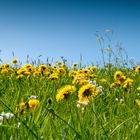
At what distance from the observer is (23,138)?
74.7 inches

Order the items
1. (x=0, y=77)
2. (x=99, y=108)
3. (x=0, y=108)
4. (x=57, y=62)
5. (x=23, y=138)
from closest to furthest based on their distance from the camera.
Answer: (x=23, y=138) < (x=0, y=108) < (x=99, y=108) < (x=0, y=77) < (x=57, y=62)

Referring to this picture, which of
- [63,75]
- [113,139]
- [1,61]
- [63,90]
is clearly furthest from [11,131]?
[1,61]

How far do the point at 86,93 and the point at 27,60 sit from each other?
19.6 feet

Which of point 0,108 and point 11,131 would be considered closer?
point 11,131

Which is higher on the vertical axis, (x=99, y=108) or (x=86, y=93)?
(x=86, y=93)

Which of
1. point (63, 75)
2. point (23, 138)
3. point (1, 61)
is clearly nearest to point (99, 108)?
point (23, 138)

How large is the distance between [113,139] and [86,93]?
313 mm

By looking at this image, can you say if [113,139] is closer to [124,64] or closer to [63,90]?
[63,90]

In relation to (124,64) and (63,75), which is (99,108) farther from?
(124,64)

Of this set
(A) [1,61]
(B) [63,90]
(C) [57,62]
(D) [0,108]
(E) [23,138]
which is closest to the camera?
(E) [23,138]

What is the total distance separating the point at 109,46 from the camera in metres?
7.72

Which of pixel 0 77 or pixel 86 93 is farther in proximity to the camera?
pixel 0 77

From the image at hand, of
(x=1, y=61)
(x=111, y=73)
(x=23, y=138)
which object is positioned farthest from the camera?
(x=1, y=61)

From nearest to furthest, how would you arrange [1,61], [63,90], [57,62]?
[63,90], [1,61], [57,62]
